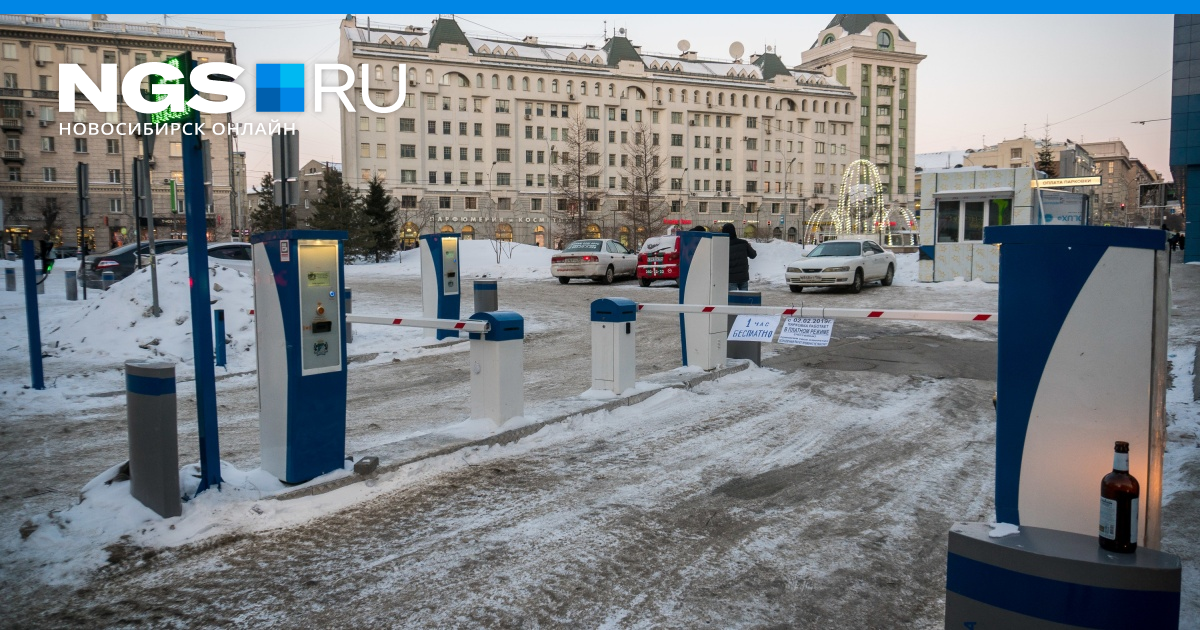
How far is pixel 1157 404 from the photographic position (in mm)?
3053

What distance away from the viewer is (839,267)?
22188mm

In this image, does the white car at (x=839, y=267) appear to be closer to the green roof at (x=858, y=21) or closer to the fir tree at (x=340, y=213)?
the fir tree at (x=340, y=213)

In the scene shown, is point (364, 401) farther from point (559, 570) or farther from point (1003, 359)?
point (1003, 359)

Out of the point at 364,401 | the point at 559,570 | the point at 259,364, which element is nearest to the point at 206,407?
the point at 259,364

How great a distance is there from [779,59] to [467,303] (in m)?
107

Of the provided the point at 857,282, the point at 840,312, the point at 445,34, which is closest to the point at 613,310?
the point at 840,312

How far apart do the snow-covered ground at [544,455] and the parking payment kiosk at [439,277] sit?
5.05 ft

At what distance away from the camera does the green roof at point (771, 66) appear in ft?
384

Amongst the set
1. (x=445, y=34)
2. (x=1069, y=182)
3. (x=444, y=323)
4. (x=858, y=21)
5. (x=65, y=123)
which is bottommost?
(x=444, y=323)

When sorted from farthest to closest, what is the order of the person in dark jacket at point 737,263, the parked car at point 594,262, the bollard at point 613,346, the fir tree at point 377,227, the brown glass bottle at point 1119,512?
the fir tree at point 377,227, the parked car at point 594,262, the person in dark jacket at point 737,263, the bollard at point 613,346, the brown glass bottle at point 1119,512

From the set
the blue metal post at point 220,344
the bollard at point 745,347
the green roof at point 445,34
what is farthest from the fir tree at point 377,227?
the green roof at point 445,34

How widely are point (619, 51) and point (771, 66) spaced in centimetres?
2382

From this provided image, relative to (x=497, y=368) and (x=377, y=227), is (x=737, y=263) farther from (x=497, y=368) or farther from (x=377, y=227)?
(x=377, y=227)

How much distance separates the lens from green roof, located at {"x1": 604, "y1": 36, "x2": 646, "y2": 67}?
106250mm
